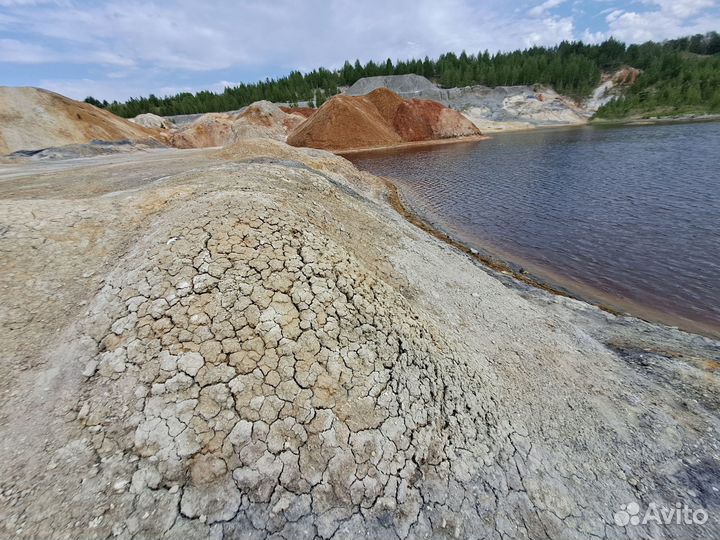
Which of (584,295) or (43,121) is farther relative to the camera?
(43,121)

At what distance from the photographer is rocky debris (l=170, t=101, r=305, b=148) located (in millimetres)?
53284

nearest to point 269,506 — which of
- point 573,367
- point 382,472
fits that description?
point 382,472

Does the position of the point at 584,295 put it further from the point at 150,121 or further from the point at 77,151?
the point at 150,121

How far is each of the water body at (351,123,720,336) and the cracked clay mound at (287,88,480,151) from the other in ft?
85.3

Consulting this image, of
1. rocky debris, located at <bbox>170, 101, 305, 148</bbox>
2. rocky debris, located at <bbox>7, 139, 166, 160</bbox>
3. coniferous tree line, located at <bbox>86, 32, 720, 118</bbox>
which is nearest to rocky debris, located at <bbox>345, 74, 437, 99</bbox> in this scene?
coniferous tree line, located at <bbox>86, 32, 720, 118</bbox>

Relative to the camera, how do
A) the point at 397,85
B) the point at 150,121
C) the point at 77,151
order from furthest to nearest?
1. the point at 397,85
2. the point at 150,121
3. the point at 77,151

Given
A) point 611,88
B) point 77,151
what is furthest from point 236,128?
point 611,88

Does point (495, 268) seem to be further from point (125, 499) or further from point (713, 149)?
point (713, 149)

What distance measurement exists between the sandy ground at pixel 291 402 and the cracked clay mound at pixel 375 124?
53619 mm

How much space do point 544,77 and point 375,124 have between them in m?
75.5

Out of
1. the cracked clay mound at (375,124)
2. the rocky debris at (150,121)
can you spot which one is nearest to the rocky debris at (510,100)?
the cracked clay mound at (375,124)

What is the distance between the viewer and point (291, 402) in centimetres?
432

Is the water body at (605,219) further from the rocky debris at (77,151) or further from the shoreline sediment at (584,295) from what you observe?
the rocky debris at (77,151)

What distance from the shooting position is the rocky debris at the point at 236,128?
53284mm
